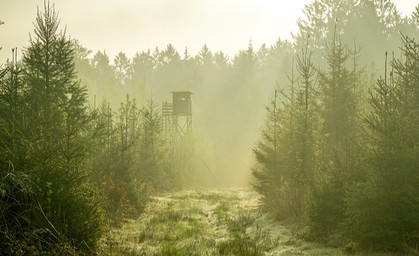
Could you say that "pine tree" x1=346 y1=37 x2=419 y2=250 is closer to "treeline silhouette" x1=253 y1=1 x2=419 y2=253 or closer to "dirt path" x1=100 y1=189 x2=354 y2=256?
"treeline silhouette" x1=253 y1=1 x2=419 y2=253

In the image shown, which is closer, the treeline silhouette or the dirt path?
the treeline silhouette

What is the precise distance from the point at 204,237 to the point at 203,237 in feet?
0.19

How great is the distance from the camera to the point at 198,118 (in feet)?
272

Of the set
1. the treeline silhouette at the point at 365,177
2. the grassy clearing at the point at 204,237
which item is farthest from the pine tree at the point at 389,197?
the grassy clearing at the point at 204,237

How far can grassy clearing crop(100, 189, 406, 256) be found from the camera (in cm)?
1177

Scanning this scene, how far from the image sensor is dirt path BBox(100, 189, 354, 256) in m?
11.8

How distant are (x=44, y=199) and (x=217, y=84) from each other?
83421 mm

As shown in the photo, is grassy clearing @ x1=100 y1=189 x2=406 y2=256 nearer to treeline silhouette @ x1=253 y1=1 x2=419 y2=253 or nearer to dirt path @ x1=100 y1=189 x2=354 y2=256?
dirt path @ x1=100 y1=189 x2=354 y2=256

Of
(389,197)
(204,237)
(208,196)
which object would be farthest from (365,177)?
(208,196)

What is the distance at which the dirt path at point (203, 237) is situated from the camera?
11.8 metres

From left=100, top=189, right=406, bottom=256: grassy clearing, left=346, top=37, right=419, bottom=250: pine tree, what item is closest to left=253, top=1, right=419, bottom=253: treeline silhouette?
left=346, top=37, right=419, bottom=250: pine tree

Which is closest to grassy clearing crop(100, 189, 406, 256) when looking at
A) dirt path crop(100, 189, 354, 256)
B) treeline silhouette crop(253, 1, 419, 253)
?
dirt path crop(100, 189, 354, 256)

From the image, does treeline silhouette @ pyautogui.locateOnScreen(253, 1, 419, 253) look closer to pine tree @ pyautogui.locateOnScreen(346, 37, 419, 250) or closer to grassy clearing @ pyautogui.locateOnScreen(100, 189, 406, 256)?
pine tree @ pyautogui.locateOnScreen(346, 37, 419, 250)

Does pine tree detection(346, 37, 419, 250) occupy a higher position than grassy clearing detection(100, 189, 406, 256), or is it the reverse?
pine tree detection(346, 37, 419, 250)
